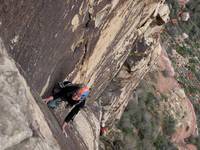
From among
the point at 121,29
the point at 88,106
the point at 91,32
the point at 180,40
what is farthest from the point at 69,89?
the point at 180,40

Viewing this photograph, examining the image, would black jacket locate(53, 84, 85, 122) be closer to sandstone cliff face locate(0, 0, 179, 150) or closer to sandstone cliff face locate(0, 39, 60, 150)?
sandstone cliff face locate(0, 0, 179, 150)

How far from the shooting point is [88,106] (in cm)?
1847

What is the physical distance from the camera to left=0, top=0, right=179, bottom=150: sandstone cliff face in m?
9.39

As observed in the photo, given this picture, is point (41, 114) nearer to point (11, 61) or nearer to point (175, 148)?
point (11, 61)

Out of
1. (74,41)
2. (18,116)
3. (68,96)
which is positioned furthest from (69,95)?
(18,116)

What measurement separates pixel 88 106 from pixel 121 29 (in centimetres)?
401

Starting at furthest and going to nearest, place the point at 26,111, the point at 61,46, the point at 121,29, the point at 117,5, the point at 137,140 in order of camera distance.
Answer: the point at 137,140 < the point at 121,29 < the point at 117,5 < the point at 61,46 < the point at 26,111

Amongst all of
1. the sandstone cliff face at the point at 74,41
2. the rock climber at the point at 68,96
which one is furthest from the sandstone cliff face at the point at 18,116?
the rock climber at the point at 68,96

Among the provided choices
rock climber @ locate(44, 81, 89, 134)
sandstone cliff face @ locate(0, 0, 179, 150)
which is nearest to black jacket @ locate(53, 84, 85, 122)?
rock climber @ locate(44, 81, 89, 134)

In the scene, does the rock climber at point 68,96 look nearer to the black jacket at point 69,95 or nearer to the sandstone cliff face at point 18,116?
the black jacket at point 69,95

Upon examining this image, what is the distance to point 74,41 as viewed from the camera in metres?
12.3

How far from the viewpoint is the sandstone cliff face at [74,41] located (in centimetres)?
939

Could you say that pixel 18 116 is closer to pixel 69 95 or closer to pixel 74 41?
pixel 69 95

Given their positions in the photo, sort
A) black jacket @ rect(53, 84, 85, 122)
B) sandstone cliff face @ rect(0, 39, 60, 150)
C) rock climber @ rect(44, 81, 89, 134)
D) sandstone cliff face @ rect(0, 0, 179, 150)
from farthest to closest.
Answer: black jacket @ rect(53, 84, 85, 122)
rock climber @ rect(44, 81, 89, 134)
sandstone cliff face @ rect(0, 0, 179, 150)
sandstone cliff face @ rect(0, 39, 60, 150)
